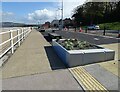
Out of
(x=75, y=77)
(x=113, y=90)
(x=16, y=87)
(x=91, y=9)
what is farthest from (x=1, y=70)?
(x=91, y=9)

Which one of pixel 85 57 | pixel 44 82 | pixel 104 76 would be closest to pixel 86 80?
pixel 104 76

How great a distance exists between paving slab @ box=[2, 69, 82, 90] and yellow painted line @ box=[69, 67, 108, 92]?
180 mm

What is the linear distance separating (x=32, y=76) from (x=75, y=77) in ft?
4.43

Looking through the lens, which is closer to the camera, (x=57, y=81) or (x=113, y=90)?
(x=113, y=90)

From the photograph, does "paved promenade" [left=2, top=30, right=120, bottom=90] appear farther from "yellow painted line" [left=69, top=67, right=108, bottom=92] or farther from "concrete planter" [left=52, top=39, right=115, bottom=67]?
"concrete planter" [left=52, top=39, right=115, bottom=67]

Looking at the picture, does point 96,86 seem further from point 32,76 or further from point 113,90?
point 32,76

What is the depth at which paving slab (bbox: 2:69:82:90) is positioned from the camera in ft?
18.3

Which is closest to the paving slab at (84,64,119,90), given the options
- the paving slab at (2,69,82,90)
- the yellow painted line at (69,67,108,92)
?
the yellow painted line at (69,67,108,92)

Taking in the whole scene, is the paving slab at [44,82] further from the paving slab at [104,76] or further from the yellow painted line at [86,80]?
the paving slab at [104,76]

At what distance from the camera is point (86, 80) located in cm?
616

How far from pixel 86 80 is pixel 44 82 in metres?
1.21

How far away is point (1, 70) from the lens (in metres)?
7.51

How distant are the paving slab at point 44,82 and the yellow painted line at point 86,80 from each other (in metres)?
0.18

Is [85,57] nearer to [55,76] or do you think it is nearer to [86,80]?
[55,76]
